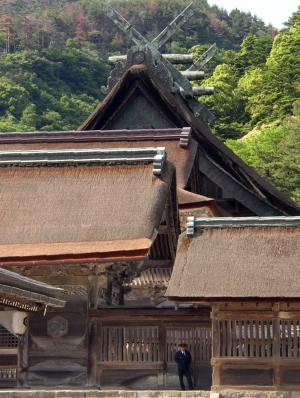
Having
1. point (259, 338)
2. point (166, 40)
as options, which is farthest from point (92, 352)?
point (166, 40)

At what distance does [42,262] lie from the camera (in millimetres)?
25953

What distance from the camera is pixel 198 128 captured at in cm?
3691

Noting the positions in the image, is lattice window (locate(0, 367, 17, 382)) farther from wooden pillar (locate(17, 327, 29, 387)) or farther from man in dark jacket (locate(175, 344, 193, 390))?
man in dark jacket (locate(175, 344, 193, 390))

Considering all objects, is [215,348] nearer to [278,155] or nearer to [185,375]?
[185,375]

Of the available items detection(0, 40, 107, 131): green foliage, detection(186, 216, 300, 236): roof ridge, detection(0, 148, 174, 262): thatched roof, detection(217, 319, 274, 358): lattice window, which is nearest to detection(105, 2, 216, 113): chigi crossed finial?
detection(0, 148, 174, 262): thatched roof

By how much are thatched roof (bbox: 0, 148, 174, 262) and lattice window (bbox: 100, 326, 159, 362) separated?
1993 millimetres

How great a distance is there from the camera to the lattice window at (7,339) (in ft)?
80.4

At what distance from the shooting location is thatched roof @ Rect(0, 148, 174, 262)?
26125mm

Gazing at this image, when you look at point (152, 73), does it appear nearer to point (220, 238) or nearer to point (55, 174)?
point (55, 174)

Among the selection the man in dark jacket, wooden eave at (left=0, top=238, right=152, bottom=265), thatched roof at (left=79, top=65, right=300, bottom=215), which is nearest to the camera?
wooden eave at (left=0, top=238, right=152, bottom=265)

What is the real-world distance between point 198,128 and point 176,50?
350 ft

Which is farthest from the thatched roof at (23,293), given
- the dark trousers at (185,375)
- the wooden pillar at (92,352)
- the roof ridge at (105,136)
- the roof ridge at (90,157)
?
the roof ridge at (105,136)

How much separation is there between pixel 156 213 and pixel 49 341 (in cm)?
366

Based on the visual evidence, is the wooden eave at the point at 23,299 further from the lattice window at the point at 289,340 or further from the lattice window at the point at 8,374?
the lattice window at the point at 289,340
